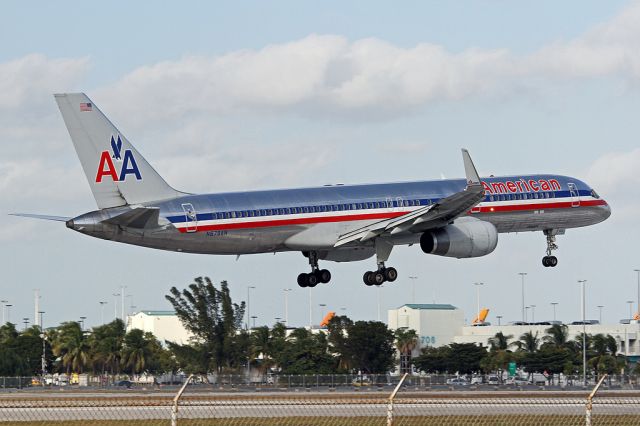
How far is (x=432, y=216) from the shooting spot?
6550 centimetres

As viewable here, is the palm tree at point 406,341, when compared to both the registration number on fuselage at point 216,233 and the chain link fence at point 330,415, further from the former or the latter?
the chain link fence at point 330,415

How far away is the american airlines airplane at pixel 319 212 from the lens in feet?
200

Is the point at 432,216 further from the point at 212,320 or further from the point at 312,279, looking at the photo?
the point at 212,320

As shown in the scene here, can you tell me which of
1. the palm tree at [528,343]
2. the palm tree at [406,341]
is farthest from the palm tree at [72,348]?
the palm tree at [528,343]

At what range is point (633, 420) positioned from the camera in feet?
140

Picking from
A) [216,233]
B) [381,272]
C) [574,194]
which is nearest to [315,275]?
[381,272]

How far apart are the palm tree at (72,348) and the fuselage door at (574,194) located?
319 ft

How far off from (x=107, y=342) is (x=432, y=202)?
9315 cm

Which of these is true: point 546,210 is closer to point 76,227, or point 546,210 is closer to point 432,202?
point 432,202

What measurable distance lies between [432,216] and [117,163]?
1679cm

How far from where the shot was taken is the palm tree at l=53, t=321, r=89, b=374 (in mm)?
158875

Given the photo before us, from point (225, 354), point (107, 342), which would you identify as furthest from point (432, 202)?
point (107, 342)

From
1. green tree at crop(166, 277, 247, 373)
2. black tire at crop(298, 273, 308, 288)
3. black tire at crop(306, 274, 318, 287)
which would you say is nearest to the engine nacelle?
black tire at crop(306, 274, 318, 287)

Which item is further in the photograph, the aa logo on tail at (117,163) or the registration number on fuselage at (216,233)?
the registration number on fuselage at (216,233)
